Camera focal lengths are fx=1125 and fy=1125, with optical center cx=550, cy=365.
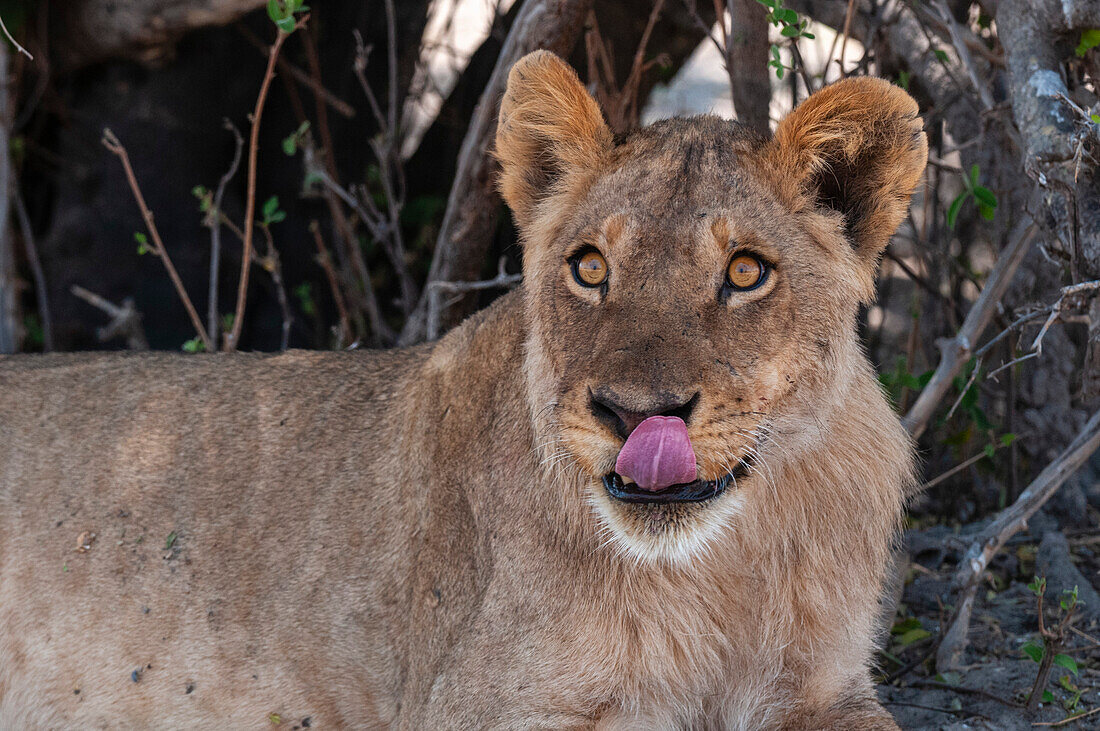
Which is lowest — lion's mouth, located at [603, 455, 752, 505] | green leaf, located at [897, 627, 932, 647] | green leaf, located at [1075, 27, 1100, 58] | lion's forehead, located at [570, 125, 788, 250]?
green leaf, located at [897, 627, 932, 647]

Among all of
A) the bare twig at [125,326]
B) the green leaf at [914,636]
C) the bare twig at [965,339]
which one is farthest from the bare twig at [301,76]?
the green leaf at [914,636]

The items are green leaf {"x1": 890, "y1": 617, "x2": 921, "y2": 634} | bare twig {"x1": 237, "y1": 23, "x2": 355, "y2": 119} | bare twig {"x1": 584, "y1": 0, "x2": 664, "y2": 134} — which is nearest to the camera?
green leaf {"x1": 890, "y1": 617, "x2": 921, "y2": 634}

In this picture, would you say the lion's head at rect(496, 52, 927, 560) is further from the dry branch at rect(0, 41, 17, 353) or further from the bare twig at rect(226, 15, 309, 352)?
the dry branch at rect(0, 41, 17, 353)

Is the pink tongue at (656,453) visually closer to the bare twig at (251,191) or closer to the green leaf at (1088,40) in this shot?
the green leaf at (1088,40)

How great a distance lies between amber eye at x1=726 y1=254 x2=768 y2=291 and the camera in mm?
2502

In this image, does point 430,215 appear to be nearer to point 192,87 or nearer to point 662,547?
point 192,87

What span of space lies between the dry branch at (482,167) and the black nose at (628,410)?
2306mm

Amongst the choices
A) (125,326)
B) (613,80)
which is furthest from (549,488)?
(125,326)

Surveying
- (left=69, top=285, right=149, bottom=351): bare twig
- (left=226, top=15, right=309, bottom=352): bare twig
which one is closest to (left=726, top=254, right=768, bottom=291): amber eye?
(left=226, top=15, right=309, bottom=352): bare twig

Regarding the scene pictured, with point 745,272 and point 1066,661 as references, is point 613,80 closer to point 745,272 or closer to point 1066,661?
point 745,272

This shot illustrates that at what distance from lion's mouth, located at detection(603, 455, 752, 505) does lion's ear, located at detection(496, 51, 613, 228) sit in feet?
2.98

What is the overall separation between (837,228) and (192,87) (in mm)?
4599

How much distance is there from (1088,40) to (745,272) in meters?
1.45

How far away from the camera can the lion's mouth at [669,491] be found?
2291mm
